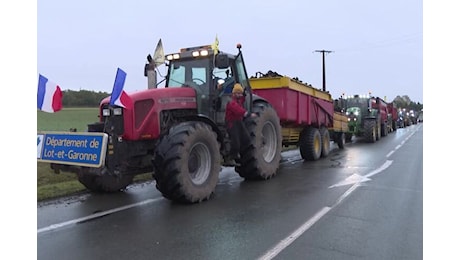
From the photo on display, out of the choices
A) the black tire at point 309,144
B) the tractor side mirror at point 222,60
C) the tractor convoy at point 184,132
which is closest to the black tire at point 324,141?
the black tire at point 309,144

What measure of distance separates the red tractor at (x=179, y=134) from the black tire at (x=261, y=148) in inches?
0.9

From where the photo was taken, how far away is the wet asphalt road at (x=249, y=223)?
176 inches

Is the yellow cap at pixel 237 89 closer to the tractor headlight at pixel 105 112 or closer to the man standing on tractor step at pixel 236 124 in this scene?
the man standing on tractor step at pixel 236 124

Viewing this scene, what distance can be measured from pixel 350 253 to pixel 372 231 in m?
0.93

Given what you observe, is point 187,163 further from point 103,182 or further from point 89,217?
point 103,182

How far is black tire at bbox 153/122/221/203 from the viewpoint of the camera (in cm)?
623

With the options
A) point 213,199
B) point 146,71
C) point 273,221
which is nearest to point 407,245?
point 273,221

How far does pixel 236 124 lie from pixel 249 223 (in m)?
3.01

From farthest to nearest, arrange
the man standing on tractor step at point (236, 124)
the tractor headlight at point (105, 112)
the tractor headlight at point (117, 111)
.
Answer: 1. the man standing on tractor step at point (236, 124)
2. the tractor headlight at point (105, 112)
3. the tractor headlight at point (117, 111)

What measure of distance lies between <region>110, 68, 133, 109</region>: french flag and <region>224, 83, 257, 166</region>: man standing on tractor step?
2.25 m

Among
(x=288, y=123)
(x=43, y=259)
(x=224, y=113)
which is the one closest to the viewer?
(x=43, y=259)

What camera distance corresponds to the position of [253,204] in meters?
6.69

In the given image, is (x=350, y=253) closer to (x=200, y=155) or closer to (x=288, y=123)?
(x=200, y=155)

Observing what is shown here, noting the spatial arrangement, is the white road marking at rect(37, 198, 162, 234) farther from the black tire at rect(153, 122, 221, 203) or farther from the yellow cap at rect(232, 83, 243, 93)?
the yellow cap at rect(232, 83, 243, 93)
